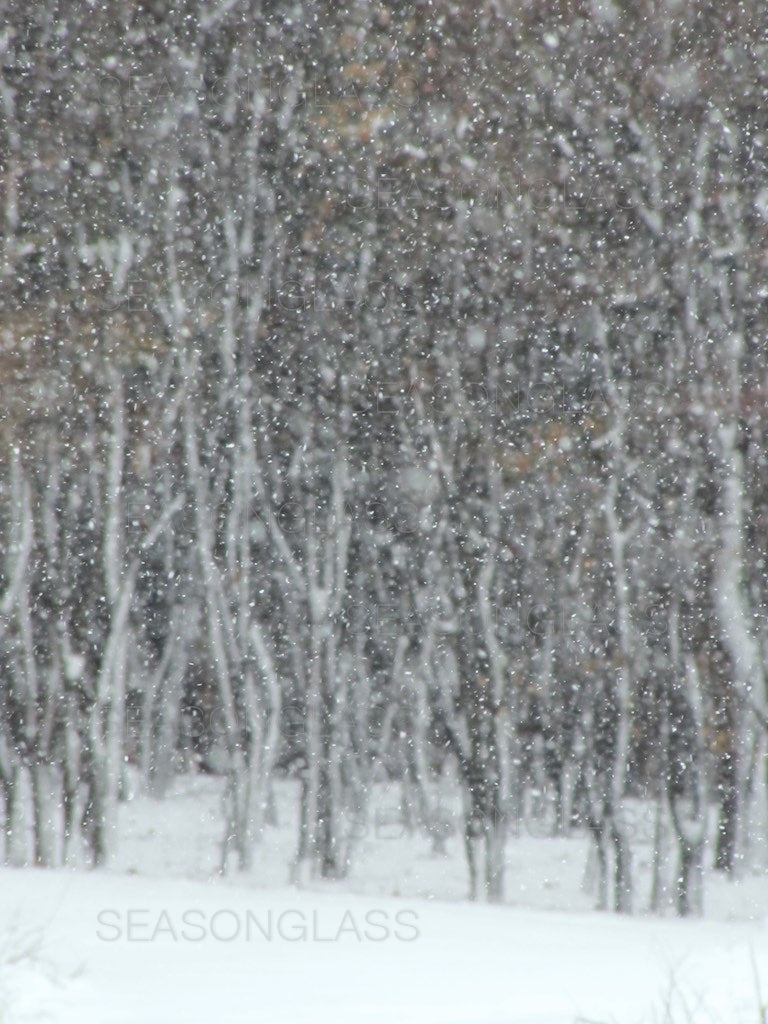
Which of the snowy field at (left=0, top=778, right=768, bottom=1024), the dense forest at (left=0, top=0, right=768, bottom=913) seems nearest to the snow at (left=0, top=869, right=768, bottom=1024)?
the snowy field at (left=0, top=778, right=768, bottom=1024)

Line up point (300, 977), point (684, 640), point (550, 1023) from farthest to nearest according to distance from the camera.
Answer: point (684, 640) < point (300, 977) < point (550, 1023)

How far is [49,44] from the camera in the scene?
10641 millimetres

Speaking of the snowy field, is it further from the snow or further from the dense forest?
the dense forest

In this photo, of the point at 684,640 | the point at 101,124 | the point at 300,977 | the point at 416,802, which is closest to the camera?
the point at 300,977

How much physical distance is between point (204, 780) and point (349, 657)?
249 cm

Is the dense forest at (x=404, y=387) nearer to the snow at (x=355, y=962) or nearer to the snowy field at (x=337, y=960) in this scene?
the snowy field at (x=337, y=960)

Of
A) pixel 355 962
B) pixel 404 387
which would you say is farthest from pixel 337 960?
pixel 404 387

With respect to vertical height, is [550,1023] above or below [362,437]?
below

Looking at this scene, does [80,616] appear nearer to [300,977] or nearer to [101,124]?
[101,124]

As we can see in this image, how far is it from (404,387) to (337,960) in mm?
5420

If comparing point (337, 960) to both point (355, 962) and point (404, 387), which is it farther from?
point (404, 387)

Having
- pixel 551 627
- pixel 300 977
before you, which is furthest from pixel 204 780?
pixel 300 977

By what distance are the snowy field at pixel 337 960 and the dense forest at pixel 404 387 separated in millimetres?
2084

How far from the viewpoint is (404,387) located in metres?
10.3
